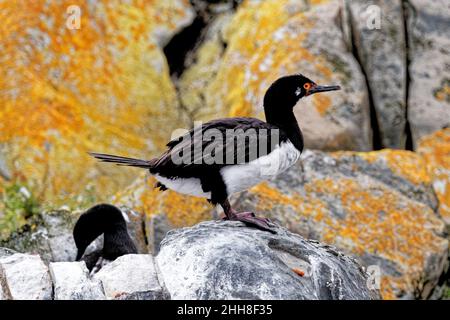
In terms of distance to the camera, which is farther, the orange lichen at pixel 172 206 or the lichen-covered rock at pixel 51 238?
the orange lichen at pixel 172 206

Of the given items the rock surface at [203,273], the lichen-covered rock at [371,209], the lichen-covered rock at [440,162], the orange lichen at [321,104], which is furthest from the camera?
the orange lichen at [321,104]

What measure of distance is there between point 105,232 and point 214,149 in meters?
2.45

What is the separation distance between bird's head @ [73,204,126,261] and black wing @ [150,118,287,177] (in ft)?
6.56

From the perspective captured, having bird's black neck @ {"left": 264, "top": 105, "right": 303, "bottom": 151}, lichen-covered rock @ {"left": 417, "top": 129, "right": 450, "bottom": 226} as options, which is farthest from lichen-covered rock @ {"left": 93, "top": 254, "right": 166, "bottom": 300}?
lichen-covered rock @ {"left": 417, "top": 129, "right": 450, "bottom": 226}

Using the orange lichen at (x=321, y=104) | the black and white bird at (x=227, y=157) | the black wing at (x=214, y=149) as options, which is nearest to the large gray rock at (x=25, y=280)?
the black and white bird at (x=227, y=157)

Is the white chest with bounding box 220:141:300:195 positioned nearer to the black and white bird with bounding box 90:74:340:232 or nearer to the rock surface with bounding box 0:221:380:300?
the black and white bird with bounding box 90:74:340:232

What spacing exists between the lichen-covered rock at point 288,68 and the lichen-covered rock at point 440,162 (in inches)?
30.9

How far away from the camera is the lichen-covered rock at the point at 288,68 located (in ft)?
36.9

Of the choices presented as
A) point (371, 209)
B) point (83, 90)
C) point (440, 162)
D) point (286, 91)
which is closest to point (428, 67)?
point (440, 162)

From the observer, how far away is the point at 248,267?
245 inches

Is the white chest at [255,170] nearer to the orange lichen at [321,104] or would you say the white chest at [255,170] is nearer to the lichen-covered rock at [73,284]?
the lichen-covered rock at [73,284]

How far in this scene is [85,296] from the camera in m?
5.74
